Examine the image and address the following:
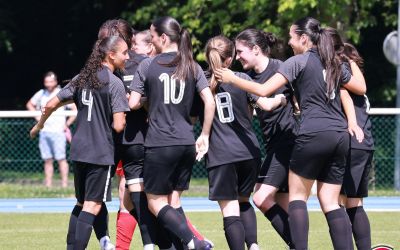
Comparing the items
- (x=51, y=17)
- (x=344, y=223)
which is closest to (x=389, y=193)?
(x=344, y=223)

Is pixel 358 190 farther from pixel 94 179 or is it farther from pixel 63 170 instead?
pixel 63 170

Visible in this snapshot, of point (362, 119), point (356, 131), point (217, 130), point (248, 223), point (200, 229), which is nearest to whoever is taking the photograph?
point (356, 131)

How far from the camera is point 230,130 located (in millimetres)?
8102

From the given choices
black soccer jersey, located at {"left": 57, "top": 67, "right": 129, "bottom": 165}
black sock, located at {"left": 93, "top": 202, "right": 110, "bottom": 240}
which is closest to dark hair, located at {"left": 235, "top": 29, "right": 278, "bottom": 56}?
black soccer jersey, located at {"left": 57, "top": 67, "right": 129, "bottom": 165}

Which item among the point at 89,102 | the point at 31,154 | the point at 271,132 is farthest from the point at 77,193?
the point at 31,154

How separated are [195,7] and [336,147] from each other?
11906mm

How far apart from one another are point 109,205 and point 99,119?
613cm

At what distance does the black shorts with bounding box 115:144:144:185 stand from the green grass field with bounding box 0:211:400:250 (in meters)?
1.62

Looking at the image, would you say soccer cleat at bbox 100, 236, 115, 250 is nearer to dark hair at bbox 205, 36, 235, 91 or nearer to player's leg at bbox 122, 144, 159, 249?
player's leg at bbox 122, 144, 159, 249

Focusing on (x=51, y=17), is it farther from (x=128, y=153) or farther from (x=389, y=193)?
(x=128, y=153)

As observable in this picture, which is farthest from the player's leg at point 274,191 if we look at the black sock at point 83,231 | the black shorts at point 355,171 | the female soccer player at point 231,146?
the black sock at point 83,231

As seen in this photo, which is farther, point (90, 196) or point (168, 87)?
point (90, 196)

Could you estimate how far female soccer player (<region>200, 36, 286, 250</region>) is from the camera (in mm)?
8016

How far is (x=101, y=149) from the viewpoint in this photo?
8016 mm
